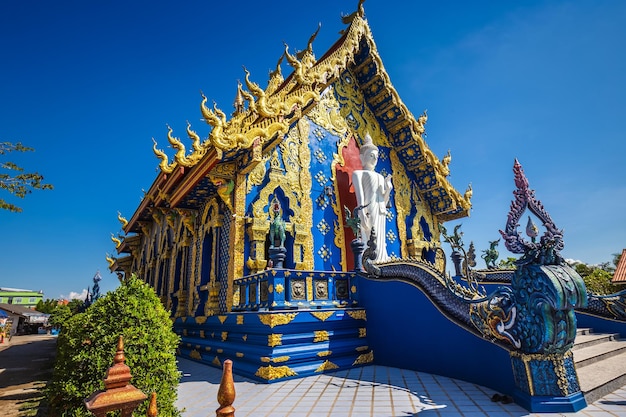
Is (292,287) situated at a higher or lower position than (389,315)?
higher

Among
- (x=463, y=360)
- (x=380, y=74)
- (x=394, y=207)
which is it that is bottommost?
(x=463, y=360)

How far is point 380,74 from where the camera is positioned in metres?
11.1

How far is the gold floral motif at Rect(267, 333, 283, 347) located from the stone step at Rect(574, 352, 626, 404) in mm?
4091

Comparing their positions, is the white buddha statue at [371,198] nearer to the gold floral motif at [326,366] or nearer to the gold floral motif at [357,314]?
the gold floral motif at [357,314]

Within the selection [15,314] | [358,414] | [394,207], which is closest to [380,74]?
[394,207]

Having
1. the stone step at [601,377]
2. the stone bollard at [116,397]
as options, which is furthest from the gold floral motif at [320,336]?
the stone bollard at [116,397]

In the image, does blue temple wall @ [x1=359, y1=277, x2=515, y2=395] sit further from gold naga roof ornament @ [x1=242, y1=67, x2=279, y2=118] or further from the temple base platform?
gold naga roof ornament @ [x1=242, y1=67, x2=279, y2=118]

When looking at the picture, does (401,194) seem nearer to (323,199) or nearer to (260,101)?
(323,199)

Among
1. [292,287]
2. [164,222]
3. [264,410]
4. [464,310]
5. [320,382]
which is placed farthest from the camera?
[164,222]

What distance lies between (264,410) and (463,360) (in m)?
2.97

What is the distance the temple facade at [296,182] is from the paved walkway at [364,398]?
5.25ft

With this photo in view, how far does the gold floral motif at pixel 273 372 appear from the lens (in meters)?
5.71

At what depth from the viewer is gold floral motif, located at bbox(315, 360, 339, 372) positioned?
6302 millimetres

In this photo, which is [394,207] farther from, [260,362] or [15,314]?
[15,314]
